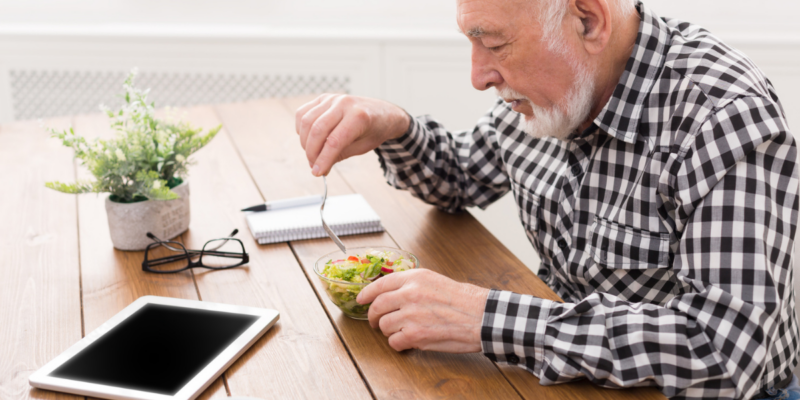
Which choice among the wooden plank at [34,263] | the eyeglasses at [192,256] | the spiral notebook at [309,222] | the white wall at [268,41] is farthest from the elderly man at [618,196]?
the white wall at [268,41]

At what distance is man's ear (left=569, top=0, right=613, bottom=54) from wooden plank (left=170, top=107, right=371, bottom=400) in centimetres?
64

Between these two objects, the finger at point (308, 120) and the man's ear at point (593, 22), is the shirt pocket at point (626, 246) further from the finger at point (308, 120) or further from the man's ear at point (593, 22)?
the finger at point (308, 120)

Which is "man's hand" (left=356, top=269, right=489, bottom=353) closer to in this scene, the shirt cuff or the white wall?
the shirt cuff

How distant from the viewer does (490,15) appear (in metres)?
1.12

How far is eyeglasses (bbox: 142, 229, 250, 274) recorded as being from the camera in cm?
124

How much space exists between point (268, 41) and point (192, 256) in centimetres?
224

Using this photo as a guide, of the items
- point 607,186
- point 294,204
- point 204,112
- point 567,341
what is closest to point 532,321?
point 567,341

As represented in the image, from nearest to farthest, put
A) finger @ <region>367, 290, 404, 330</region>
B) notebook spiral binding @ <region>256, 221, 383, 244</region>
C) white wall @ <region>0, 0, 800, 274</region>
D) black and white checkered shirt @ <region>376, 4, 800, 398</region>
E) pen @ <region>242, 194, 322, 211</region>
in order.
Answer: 1. black and white checkered shirt @ <region>376, 4, 800, 398</region>
2. finger @ <region>367, 290, 404, 330</region>
3. notebook spiral binding @ <region>256, 221, 383, 244</region>
4. pen @ <region>242, 194, 322, 211</region>
5. white wall @ <region>0, 0, 800, 274</region>

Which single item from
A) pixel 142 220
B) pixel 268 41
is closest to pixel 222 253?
pixel 142 220

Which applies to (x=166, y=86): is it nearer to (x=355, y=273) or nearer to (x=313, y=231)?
(x=313, y=231)

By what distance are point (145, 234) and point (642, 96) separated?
942mm

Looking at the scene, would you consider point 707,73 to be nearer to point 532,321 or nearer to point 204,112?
point 532,321

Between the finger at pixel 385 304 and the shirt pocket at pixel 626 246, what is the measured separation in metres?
0.39

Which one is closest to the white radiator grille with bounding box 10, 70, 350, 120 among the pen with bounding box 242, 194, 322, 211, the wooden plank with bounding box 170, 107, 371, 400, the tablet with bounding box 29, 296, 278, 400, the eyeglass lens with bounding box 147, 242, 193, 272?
the wooden plank with bounding box 170, 107, 371, 400
